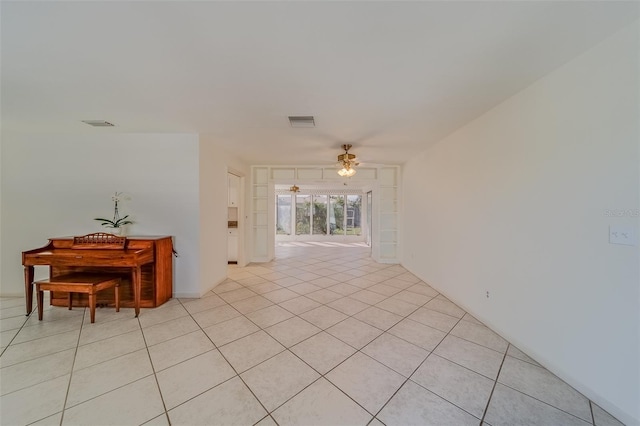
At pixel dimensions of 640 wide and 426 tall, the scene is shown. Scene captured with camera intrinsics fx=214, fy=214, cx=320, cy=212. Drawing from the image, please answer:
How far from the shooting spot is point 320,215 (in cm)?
954

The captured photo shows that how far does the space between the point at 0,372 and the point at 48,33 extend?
8.35ft

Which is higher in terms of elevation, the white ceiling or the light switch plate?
the white ceiling

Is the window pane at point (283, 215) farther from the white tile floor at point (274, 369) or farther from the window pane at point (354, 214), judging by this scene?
the white tile floor at point (274, 369)

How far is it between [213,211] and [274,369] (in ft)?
8.75

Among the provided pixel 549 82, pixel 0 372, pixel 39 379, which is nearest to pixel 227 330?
pixel 39 379

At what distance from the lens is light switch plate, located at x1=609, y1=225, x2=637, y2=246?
1.31 metres

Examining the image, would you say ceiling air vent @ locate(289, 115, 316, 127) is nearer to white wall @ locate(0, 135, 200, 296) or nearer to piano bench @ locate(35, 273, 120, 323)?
white wall @ locate(0, 135, 200, 296)

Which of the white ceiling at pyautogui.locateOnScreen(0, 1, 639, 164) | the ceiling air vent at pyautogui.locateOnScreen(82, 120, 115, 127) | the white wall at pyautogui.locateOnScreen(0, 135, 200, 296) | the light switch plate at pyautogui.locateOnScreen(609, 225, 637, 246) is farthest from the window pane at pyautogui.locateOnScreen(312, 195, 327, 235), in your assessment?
the light switch plate at pyautogui.locateOnScreen(609, 225, 637, 246)

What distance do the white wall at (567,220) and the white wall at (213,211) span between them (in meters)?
3.74

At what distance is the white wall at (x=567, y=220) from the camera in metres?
1.34

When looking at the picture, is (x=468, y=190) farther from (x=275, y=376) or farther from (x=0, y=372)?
(x=0, y=372)

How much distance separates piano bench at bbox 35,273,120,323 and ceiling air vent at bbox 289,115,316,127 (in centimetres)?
293

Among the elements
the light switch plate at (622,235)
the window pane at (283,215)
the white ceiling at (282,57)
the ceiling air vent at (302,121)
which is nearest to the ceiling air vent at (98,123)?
the white ceiling at (282,57)

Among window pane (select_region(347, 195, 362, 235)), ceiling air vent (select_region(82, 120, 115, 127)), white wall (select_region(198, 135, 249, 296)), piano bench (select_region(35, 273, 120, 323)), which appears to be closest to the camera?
piano bench (select_region(35, 273, 120, 323))
